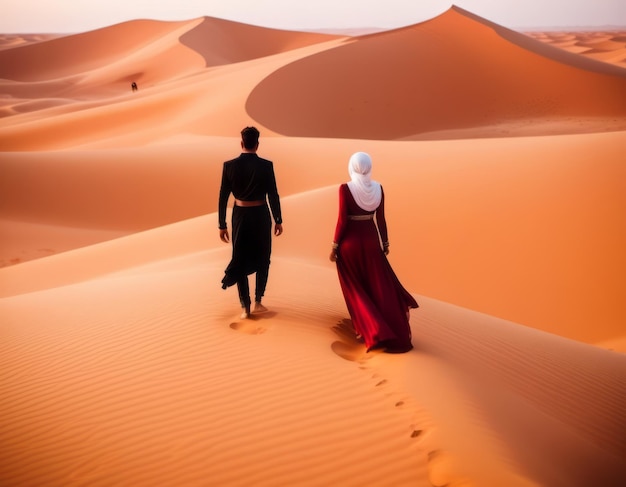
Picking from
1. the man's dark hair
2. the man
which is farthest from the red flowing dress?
the man's dark hair

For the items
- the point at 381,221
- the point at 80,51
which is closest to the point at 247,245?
the point at 381,221

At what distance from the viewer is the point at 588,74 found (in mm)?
36906

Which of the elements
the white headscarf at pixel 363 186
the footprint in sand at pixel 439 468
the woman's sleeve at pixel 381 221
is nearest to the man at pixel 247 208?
the white headscarf at pixel 363 186

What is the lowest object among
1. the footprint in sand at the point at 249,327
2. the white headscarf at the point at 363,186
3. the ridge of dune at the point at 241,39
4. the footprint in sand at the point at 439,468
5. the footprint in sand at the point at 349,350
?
the footprint in sand at the point at 439,468

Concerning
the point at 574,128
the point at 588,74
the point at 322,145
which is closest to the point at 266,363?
the point at 322,145

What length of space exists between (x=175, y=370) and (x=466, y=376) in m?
2.41

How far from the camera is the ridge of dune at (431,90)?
32.4 m

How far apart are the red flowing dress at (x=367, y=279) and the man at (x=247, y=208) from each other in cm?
72

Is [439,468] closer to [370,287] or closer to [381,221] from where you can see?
[370,287]

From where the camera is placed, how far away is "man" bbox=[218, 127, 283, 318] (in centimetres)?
535

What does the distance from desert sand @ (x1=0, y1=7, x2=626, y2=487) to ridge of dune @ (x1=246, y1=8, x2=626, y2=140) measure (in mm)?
10160

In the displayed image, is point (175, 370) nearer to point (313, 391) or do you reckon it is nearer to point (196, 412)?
point (196, 412)

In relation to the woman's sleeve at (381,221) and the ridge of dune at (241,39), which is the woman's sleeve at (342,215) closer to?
the woman's sleeve at (381,221)

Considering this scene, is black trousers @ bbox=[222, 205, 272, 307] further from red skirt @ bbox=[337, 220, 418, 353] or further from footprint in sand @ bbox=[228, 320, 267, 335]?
red skirt @ bbox=[337, 220, 418, 353]
